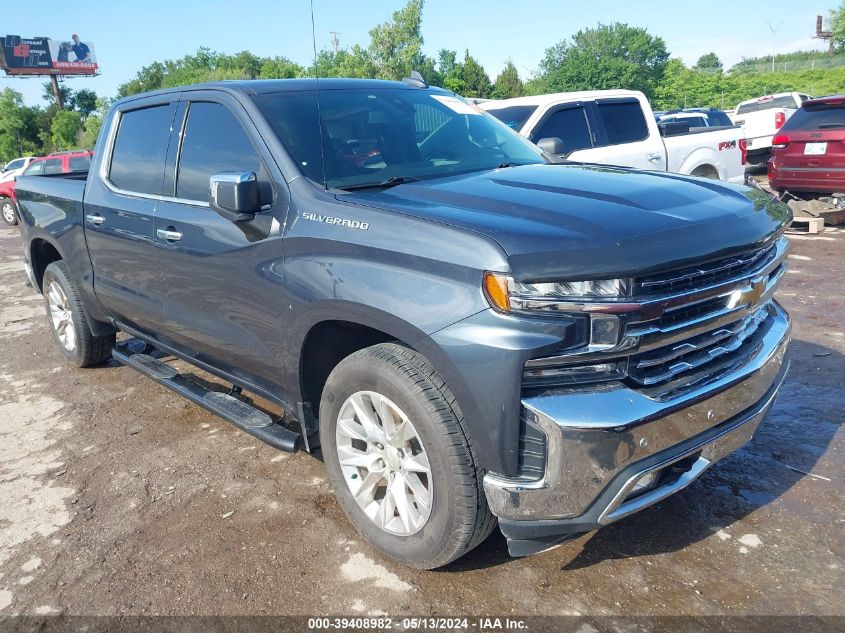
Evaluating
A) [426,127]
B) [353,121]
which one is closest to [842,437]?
[426,127]

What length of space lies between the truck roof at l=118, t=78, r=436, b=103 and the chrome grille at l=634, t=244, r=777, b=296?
2.18 m

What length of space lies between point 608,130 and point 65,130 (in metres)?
55.3

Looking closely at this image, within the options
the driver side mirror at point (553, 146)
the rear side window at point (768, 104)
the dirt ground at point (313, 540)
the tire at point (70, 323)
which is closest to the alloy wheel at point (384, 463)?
the dirt ground at point (313, 540)

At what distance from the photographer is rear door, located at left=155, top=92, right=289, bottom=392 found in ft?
10.4

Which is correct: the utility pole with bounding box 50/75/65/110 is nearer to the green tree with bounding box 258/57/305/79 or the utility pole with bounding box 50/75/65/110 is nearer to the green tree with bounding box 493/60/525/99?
the green tree with bounding box 258/57/305/79

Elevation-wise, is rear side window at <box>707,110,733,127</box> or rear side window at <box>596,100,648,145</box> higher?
rear side window at <box>596,100,648,145</box>

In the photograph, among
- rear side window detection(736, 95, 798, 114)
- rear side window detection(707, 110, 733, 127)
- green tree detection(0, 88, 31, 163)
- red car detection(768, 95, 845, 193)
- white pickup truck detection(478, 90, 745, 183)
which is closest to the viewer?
white pickup truck detection(478, 90, 745, 183)

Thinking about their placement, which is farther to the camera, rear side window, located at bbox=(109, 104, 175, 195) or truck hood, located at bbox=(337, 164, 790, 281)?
rear side window, located at bbox=(109, 104, 175, 195)

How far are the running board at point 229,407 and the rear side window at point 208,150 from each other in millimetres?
1077

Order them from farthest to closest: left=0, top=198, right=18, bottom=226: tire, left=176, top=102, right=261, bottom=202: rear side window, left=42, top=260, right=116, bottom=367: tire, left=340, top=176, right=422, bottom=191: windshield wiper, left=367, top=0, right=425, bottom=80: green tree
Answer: left=367, top=0, right=425, bottom=80: green tree
left=0, top=198, right=18, bottom=226: tire
left=42, top=260, right=116, bottom=367: tire
left=176, top=102, right=261, bottom=202: rear side window
left=340, top=176, right=422, bottom=191: windshield wiper

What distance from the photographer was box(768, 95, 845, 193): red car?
9344 millimetres

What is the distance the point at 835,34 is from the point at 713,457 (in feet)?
269

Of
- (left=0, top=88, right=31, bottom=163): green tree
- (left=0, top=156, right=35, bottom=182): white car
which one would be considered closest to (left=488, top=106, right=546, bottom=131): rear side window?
(left=0, top=156, right=35, bottom=182): white car

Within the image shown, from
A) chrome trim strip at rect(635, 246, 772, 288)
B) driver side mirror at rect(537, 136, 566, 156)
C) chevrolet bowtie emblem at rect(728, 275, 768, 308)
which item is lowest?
chevrolet bowtie emblem at rect(728, 275, 768, 308)
